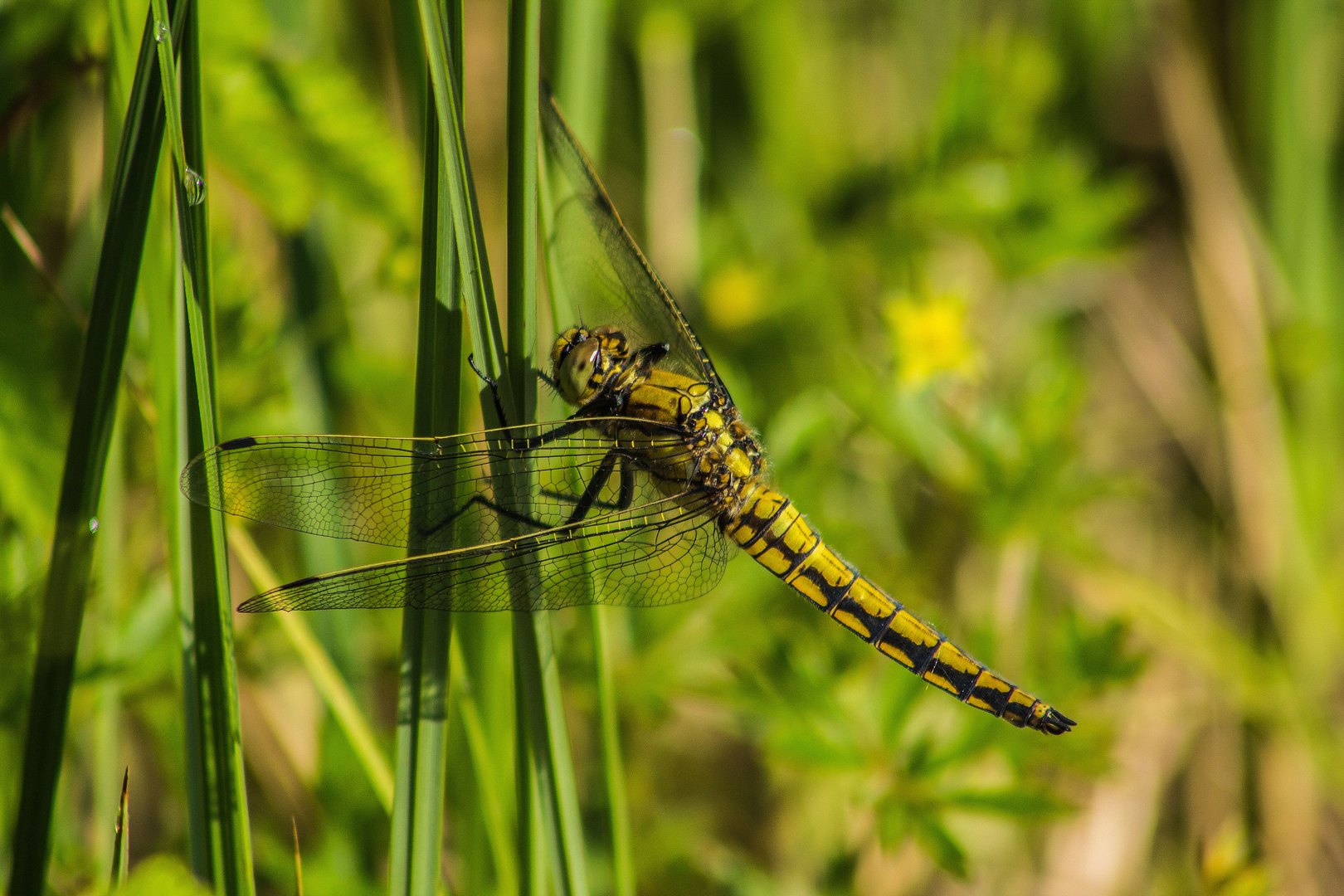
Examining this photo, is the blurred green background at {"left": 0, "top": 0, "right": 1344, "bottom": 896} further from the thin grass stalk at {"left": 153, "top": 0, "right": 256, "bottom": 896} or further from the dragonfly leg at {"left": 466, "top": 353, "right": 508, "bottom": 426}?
the dragonfly leg at {"left": 466, "top": 353, "right": 508, "bottom": 426}

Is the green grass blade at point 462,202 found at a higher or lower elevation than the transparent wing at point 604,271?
lower

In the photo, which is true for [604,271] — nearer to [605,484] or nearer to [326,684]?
[605,484]

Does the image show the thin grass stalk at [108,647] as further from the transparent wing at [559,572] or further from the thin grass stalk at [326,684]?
the transparent wing at [559,572]

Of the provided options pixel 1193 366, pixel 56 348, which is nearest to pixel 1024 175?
pixel 1193 366

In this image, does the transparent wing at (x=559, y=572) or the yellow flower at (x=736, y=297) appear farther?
the yellow flower at (x=736, y=297)

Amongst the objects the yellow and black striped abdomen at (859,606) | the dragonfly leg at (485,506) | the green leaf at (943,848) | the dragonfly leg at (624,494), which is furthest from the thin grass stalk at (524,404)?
the green leaf at (943,848)

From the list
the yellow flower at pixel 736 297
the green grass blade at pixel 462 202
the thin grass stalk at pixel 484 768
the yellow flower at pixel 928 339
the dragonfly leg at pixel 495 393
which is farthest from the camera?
the yellow flower at pixel 736 297

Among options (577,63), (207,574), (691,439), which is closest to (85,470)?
(207,574)
